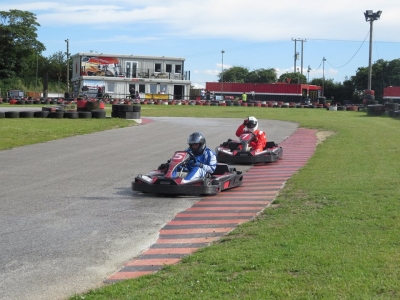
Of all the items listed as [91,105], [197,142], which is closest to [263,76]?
[91,105]

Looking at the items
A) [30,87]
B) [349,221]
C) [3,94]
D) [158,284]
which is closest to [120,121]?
[349,221]

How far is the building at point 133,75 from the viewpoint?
202 feet

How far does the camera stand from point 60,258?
6.06m

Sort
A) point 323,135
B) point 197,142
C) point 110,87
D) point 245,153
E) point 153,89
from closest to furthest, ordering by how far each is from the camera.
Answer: point 197,142
point 245,153
point 323,135
point 110,87
point 153,89

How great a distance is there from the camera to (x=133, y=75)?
2472 inches

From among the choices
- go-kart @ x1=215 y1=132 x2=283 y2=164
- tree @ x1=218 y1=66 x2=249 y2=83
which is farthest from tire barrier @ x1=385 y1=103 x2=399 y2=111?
tree @ x1=218 y1=66 x2=249 y2=83

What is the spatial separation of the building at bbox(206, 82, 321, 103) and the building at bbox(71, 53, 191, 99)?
447cm

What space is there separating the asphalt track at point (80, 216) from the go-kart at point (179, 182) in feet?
0.41

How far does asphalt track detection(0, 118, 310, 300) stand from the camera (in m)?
5.60

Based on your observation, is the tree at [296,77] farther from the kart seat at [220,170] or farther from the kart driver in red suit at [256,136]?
the kart seat at [220,170]

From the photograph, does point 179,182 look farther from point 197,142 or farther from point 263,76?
point 263,76

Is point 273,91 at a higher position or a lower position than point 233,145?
higher

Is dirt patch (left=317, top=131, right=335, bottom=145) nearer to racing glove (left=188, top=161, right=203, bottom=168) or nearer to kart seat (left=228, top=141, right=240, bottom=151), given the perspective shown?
kart seat (left=228, top=141, right=240, bottom=151)

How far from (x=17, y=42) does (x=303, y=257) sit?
7137 centimetres
